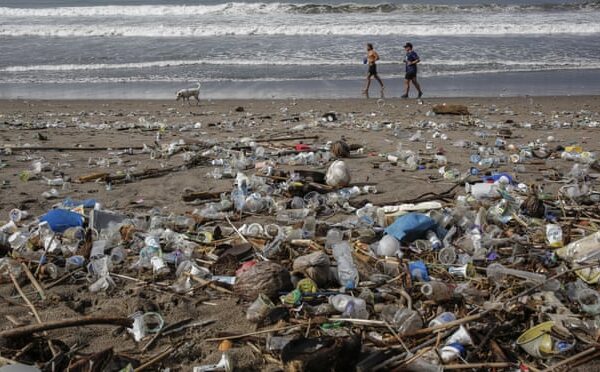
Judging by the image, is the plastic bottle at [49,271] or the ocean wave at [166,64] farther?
the ocean wave at [166,64]

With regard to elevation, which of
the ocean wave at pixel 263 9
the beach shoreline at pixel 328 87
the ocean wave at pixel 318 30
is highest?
the ocean wave at pixel 263 9

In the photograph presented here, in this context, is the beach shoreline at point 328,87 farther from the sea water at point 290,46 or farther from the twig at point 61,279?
the twig at point 61,279

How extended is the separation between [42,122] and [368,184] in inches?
275

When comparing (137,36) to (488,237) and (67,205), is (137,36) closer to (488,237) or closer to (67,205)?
(67,205)

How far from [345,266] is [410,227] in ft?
2.23

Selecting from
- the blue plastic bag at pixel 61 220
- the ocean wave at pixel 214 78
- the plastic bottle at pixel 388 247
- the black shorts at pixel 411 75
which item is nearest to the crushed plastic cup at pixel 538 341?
the plastic bottle at pixel 388 247

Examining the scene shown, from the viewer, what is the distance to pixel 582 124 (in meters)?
8.59

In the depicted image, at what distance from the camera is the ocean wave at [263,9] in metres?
28.7

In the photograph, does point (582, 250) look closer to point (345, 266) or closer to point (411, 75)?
point (345, 266)

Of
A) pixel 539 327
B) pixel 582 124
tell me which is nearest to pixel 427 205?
pixel 539 327

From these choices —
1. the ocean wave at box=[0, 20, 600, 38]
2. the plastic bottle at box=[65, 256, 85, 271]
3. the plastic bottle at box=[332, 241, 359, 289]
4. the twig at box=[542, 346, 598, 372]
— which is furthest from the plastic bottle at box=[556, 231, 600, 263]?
the ocean wave at box=[0, 20, 600, 38]

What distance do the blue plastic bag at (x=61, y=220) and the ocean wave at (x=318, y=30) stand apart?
20.7 m

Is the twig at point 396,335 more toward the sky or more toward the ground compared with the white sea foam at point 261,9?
more toward the ground

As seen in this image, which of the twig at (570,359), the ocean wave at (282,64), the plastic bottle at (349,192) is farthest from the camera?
the ocean wave at (282,64)
